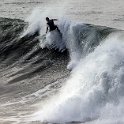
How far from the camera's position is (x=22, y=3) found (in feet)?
130

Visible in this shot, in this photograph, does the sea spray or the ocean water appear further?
the ocean water

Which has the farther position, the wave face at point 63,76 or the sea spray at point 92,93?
the wave face at point 63,76

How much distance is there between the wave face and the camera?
40.4 feet

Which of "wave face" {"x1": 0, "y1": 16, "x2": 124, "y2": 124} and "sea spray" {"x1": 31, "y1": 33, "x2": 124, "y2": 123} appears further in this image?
"wave face" {"x1": 0, "y1": 16, "x2": 124, "y2": 124}

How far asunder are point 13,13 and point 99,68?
2048 cm

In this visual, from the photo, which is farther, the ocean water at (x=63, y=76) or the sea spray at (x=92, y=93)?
the ocean water at (x=63, y=76)

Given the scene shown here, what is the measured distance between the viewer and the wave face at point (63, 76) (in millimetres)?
12328

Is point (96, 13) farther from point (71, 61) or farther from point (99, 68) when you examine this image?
point (99, 68)

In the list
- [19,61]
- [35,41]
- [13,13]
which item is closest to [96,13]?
[13,13]

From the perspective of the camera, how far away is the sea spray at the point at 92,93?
1216 cm

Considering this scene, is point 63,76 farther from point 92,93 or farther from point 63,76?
point 92,93

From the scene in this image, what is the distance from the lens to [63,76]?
16.7m

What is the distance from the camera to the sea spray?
12.2 metres

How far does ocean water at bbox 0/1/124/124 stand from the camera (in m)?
12.3
